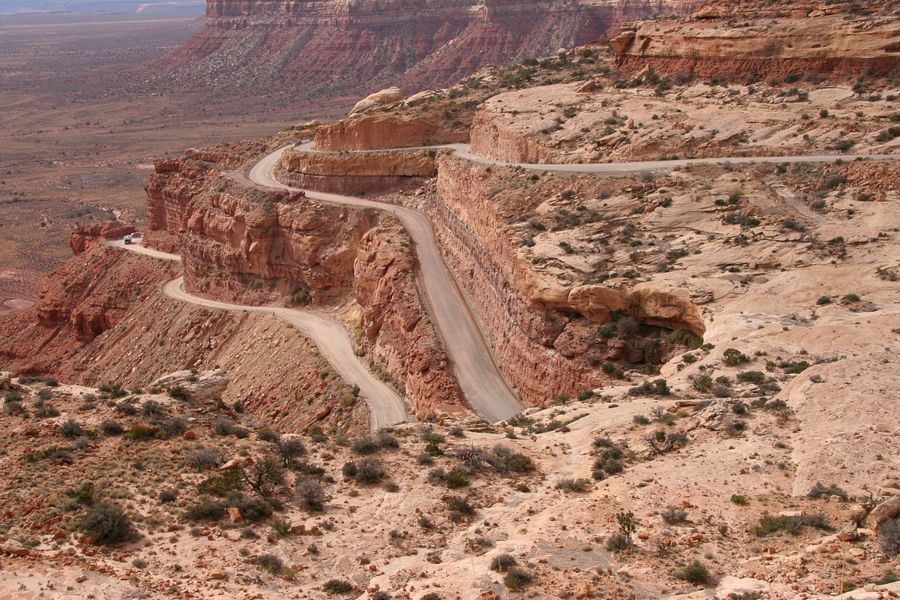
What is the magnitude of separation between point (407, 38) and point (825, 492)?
169890 millimetres

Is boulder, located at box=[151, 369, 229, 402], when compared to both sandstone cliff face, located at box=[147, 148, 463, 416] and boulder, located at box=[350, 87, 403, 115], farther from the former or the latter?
boulder, located at box=[350, 87, 403, 115]

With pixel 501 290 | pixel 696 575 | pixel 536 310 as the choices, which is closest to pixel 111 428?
pixel 696 575

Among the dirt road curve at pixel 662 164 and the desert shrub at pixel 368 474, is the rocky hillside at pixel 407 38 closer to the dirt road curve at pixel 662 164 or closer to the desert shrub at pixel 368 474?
the dirt road curve at pixel 662 164

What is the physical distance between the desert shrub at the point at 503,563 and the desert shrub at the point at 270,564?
394 cm

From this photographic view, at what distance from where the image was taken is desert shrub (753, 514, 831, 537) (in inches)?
667

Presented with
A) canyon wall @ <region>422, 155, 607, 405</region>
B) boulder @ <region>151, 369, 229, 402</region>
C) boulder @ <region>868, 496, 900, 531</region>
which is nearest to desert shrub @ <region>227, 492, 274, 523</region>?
boulder @ <region>151, 369, 229, 402</region>

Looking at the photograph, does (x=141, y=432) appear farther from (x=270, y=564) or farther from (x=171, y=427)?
(x=270, y=564)

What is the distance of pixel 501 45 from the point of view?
523 ft

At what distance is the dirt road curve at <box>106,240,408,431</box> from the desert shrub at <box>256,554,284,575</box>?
18235 millimetres

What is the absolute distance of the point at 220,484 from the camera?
65.1ft

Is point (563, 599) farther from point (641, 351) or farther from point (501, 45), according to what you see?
point (501, 45)

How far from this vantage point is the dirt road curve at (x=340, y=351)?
4009 centimetres

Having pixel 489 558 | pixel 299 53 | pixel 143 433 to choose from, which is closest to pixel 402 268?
pixel 143 433

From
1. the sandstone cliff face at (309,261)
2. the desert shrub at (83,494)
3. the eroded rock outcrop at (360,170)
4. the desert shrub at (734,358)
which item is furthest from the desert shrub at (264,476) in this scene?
the eroded rock outcrop at (360,170)
